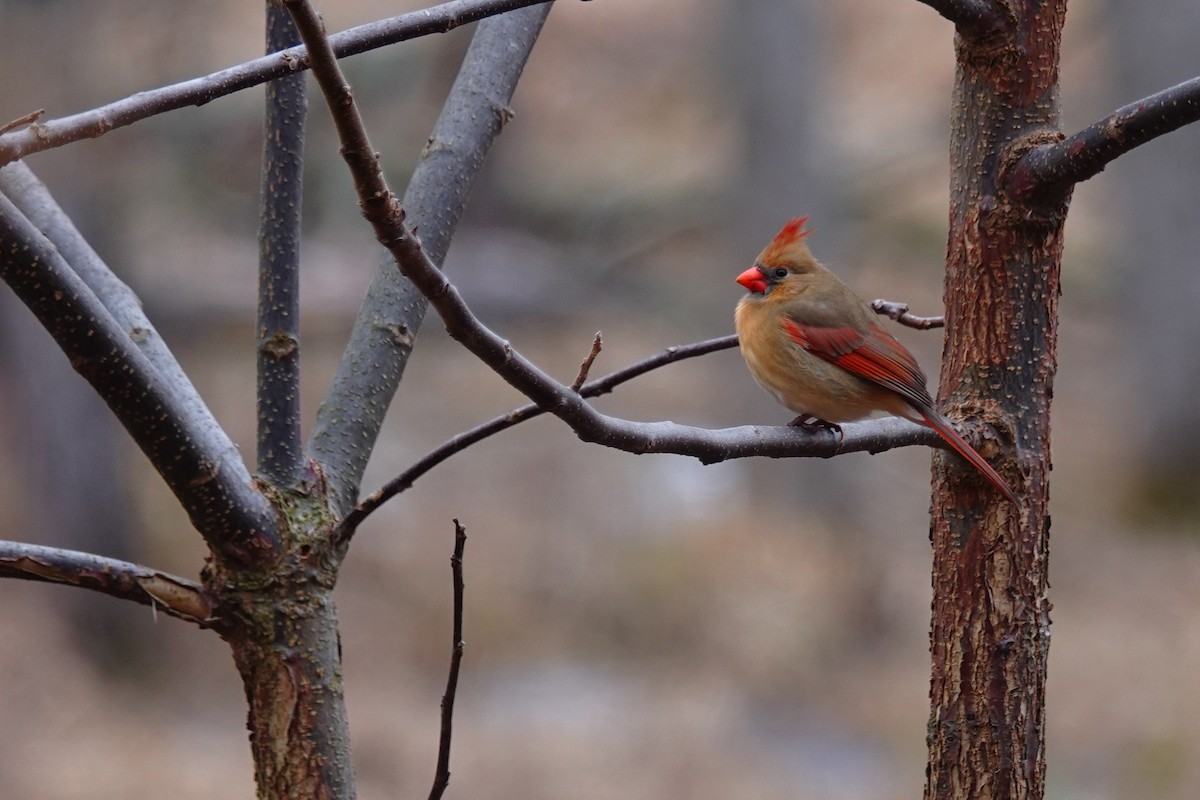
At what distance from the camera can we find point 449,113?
2.48 meters

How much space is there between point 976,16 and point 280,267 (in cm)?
126

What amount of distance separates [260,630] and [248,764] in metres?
5.33

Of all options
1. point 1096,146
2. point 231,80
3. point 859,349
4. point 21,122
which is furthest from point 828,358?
point 21,122

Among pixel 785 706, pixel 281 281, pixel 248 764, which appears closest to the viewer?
pixel 281 281

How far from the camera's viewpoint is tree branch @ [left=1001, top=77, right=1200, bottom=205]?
5.83ft

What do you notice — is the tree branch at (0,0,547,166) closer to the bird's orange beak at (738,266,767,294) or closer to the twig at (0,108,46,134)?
the twig at (0,108,46,134)

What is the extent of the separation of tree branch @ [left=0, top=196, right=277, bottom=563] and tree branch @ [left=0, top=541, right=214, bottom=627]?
0.09 metres

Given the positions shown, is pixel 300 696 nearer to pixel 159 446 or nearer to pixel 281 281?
pixel 159 446

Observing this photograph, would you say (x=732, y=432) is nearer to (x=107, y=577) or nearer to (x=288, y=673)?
(x=288, y=673)

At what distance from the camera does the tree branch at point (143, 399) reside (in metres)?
1.59

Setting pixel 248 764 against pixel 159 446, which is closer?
pixel 159 446

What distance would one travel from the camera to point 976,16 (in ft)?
7.14

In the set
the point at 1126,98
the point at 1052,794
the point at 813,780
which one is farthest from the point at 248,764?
the point at 1126,98

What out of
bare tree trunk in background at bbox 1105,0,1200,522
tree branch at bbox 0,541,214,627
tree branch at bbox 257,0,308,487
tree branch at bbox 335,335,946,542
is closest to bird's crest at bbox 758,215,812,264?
tree branch at bbox 335,335,946,542
